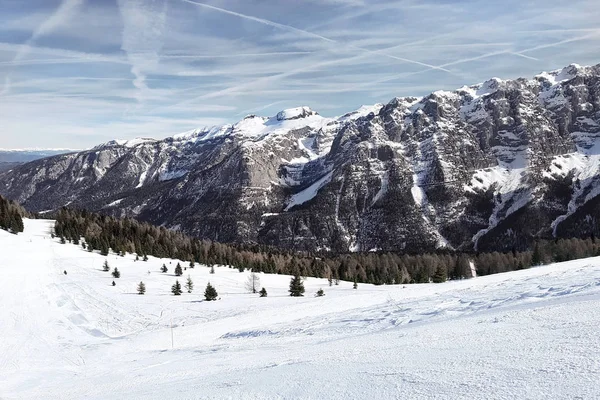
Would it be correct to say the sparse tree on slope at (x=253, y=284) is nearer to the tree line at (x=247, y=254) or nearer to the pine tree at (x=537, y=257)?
the tree line at (x=247, y=254)

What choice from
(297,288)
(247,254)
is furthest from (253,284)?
(247,254)

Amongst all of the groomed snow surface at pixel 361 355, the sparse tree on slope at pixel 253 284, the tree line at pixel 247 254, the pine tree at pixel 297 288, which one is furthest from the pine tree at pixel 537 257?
the groomed snow surface at pixel 361 355

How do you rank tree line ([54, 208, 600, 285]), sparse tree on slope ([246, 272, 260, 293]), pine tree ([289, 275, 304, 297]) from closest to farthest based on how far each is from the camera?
pine tree ([289, 275, 304, 297]) → sparse tree on slope ([246, 272, 260, 293]) → tree line ([54, 208, 600, 285])

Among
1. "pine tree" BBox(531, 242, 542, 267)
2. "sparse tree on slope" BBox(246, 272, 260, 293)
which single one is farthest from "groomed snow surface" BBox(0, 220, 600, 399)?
"pine tree" BBox(531, 242, 542, 267)

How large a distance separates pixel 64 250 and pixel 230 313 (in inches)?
2928

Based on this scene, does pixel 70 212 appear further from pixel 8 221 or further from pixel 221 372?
pixel 221 372

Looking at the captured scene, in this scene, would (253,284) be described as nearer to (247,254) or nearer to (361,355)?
(247,254)

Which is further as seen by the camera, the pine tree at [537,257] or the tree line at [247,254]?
the pine tree at [537,257]

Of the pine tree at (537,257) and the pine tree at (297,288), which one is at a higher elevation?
the pine tree at (297,288)

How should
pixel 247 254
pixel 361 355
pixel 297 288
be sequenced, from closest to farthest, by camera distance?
pixel 361 355
pixel 297 288
pixel 247 254

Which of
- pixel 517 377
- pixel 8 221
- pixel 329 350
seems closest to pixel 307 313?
pixel 329 350

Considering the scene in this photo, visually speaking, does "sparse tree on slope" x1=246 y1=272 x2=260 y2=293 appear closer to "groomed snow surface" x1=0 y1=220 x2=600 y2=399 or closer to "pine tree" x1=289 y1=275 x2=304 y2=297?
"pine tree" x1=289 y1=275 x2=304 y2=297

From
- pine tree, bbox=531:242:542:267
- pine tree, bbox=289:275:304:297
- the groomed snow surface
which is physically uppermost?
the groomed snow surface

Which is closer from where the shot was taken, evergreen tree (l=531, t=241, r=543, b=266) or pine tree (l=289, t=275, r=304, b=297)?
pine tree (l=289, t=275, r=304, b=297)
